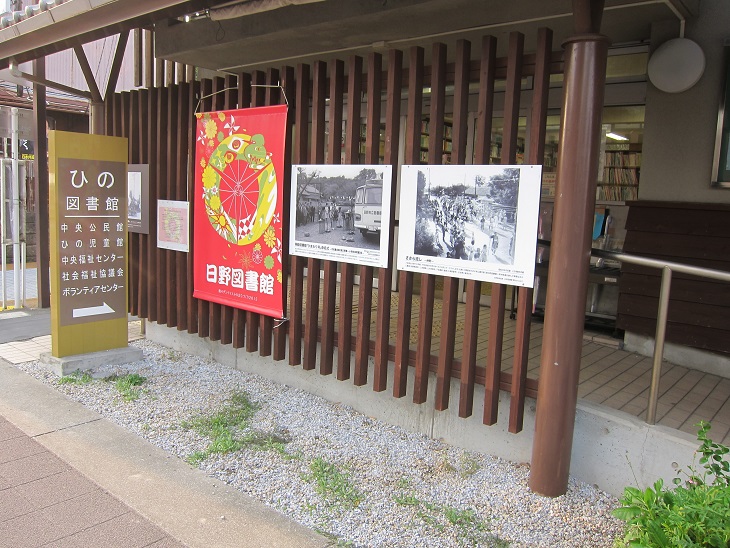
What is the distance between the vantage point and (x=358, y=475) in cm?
393

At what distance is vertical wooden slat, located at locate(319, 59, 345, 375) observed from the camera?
4.53 m

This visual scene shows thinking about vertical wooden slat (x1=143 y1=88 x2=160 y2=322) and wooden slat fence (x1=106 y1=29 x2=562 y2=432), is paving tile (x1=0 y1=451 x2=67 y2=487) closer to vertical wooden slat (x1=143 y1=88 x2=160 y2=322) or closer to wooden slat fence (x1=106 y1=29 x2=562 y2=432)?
wooden slat fence (x1=106 y1=29 x2=562 y2=432)

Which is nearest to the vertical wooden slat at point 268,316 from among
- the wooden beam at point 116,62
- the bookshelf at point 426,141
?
the wooden beam at point 116,62

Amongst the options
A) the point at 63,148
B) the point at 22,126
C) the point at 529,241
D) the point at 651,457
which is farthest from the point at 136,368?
the point at 22,126

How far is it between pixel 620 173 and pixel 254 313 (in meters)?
3.99

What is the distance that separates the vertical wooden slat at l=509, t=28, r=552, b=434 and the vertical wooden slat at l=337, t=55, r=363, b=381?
54.9 inches

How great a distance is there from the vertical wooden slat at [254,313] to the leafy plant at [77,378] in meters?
1.62

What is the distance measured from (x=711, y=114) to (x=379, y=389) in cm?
347

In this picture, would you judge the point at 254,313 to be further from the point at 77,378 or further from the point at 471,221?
the point at 471,221

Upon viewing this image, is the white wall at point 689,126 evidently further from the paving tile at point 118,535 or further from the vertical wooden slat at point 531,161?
the paving tile at point 118,535

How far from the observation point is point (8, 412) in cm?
483

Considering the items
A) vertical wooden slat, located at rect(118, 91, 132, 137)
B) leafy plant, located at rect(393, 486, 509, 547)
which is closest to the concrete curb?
leafy plant, located at rect(393, 486, 509, 547)

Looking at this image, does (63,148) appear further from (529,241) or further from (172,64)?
(529,241)

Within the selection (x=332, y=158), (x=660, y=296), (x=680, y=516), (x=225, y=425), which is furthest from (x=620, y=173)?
(x=225, y=425)
